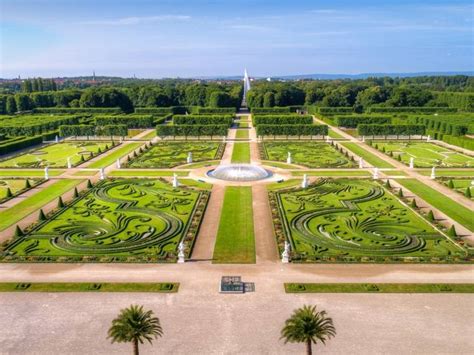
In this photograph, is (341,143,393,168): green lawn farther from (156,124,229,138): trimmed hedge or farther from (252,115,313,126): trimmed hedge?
(156,124,229,138): trimmed hedge

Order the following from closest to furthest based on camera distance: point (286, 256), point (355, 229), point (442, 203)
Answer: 1. point (286, 256)
2. point (355, 229)
3. point (442, 203)

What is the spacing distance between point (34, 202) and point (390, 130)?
207ft

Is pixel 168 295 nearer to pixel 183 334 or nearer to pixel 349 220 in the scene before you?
pixel 183 334

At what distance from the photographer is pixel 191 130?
82.3m

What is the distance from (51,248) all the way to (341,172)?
1406 inches

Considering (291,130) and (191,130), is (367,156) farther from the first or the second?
(191,130)

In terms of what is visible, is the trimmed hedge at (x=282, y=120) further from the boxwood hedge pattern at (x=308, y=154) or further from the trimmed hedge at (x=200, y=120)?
the boxwood hedge pattern at (x=308, y=154)

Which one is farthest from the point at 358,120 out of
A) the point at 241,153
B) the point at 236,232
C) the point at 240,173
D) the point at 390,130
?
the point at 236,232

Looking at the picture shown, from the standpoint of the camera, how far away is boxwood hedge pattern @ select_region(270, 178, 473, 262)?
29469 millimetres

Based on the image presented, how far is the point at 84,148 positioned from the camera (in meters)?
74.1

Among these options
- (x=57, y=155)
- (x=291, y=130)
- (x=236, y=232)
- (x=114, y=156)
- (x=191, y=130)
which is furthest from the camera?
(x=191, y=130)

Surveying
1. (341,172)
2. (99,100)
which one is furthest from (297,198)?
(99,100)

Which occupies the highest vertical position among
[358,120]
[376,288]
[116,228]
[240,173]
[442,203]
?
[358,120]

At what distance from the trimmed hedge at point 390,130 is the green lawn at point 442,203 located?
32934mm
